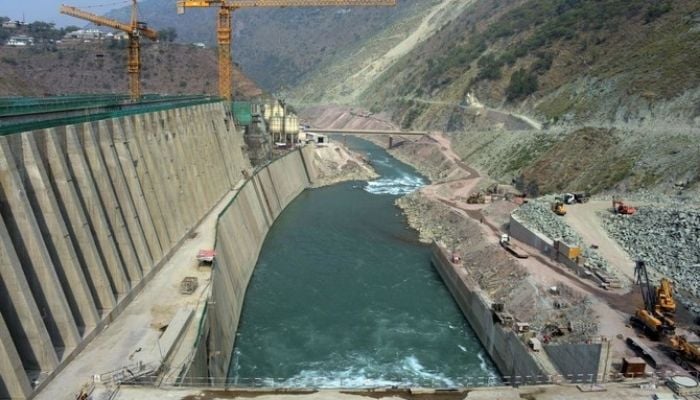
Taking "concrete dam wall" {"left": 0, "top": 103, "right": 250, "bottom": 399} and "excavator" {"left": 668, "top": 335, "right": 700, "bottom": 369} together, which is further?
"excavator" {"left": 668, "top": 335, "right": 700, "bottom": 369}

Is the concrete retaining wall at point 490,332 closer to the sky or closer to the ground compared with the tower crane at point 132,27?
closer to the ground

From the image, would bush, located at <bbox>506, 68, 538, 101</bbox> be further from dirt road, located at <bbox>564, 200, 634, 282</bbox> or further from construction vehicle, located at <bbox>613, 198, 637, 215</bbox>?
construction vehicle, located at <bbox>613, 198, 637, 215</bbox>

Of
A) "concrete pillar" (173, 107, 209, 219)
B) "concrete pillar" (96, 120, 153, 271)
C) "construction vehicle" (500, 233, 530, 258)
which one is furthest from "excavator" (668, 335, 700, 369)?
"concrete pillar" (173, 107, 209, 219)

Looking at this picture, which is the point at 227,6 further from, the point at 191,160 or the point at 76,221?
the point at 76,221

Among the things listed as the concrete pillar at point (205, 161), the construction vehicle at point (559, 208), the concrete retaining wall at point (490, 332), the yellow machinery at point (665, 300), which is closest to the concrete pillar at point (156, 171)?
the concrete pillar at point (205, 161)

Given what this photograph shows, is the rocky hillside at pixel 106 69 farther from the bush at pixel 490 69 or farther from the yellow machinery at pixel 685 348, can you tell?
the yellow machinery at pixel 685 348

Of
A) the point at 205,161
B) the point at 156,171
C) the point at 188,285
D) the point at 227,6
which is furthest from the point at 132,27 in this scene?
the point at 188,285
